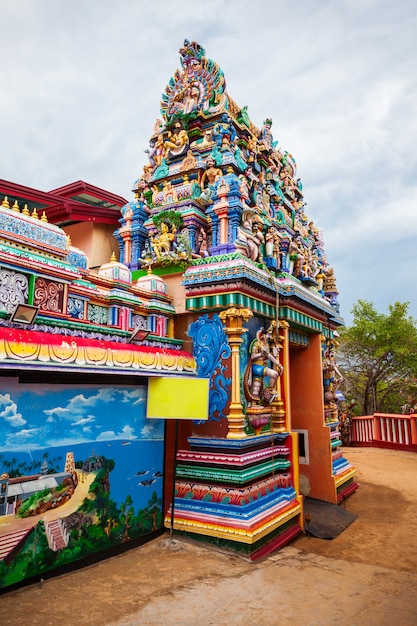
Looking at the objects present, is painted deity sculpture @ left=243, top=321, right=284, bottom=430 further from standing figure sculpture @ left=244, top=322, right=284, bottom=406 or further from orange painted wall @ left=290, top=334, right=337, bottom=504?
orange painted wall @ left=290, top=334, right=337, bottom=504

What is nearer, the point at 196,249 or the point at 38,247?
the point at 38,247

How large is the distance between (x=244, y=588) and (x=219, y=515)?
60.8 inches

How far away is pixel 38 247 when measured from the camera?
646 cm

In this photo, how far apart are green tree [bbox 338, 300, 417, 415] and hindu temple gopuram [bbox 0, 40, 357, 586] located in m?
14.2

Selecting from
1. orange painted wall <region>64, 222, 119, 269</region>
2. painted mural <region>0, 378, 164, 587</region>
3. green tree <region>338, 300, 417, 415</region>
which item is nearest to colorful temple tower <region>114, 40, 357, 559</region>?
orange painted wall <region>64, 222, 119, 269</region>

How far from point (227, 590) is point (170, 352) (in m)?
3.66

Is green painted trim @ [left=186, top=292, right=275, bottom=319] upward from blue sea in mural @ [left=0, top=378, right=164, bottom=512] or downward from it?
upward

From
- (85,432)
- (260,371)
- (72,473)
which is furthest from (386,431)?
(72,473)

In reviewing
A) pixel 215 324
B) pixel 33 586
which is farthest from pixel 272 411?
pixel 33 586

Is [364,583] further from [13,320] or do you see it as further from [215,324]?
[13,320]

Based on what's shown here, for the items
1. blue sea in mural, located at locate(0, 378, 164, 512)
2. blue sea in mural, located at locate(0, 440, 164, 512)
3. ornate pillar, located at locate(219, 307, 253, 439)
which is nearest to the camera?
blue sea in mural, located at locate(0, 378, 164, 512)

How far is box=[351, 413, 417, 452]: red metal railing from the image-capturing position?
62.4 feet

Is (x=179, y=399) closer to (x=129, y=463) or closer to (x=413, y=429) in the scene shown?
(x=129, y=463)

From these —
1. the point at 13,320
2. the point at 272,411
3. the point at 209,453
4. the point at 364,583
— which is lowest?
the point at 364,583
